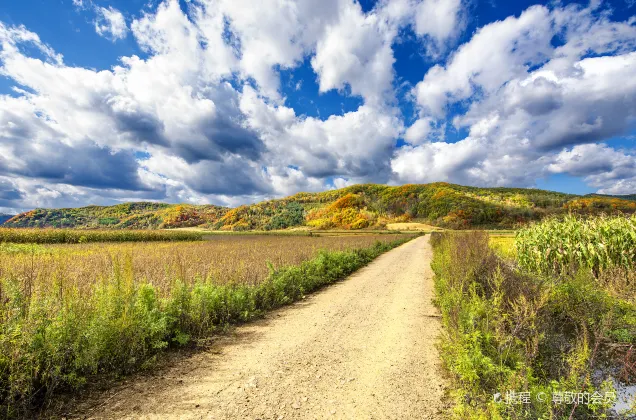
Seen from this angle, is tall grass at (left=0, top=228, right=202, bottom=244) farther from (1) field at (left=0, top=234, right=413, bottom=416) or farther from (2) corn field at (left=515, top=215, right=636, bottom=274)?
(2) corn field at (left=515, top=215, right=636, bottom=274)

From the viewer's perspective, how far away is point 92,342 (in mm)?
4836

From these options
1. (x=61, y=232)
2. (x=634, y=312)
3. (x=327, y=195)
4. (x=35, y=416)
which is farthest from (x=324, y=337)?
(x=327, y=195)

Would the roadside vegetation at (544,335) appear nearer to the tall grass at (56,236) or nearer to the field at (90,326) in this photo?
the field at (90,326)

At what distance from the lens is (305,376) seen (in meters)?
5.19

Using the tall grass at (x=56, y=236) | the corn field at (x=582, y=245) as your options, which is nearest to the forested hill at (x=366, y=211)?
the tall grass at (x=56, y=236)

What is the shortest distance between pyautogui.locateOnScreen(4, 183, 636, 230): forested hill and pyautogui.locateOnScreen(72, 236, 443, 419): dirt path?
100550mm

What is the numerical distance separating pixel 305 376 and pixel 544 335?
155 inches

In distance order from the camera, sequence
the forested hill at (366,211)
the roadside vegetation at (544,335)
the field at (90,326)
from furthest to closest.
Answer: the forested hill at (366,211) < the field at (90,326) < the roadside vegetation at (544,335)

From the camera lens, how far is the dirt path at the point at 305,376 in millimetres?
4199

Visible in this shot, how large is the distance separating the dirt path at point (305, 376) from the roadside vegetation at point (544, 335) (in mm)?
755

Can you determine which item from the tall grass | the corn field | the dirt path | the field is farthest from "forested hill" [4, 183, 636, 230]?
the dirt path

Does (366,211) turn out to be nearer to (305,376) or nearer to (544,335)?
(544,335)

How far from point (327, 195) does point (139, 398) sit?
6333 inches

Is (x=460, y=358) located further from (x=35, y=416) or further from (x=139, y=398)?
(x=35, y=416)
